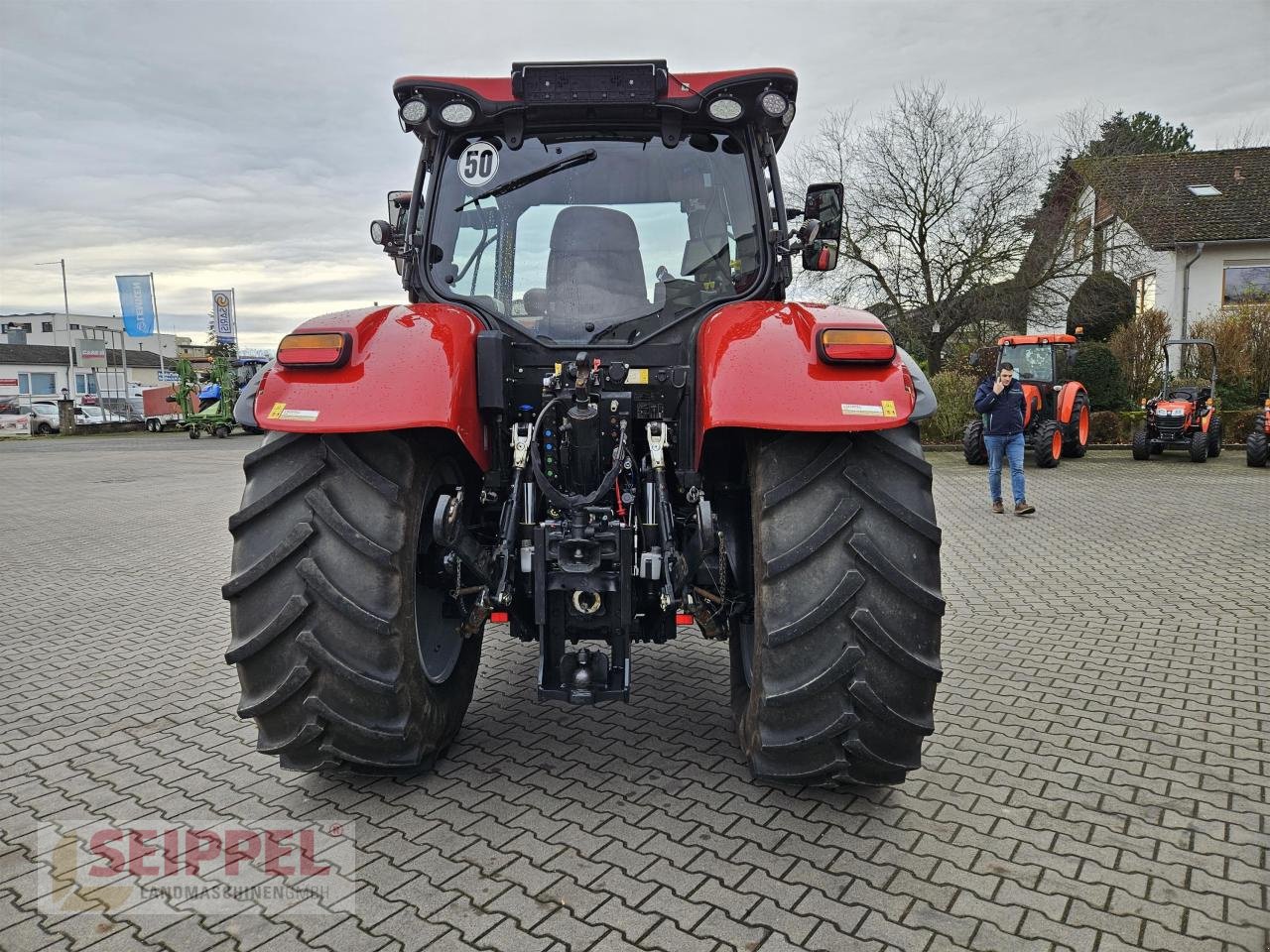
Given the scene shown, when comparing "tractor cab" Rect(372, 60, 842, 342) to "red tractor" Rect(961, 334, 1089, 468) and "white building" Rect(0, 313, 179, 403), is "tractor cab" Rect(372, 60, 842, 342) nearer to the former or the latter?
"red tractor" Rect(961, 334, 1089, 468)

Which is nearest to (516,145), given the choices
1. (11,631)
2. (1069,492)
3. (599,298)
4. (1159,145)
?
(599,298)

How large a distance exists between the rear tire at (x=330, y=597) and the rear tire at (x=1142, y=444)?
1650 cm

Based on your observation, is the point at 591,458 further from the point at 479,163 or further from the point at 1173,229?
→ the point at 1173,229

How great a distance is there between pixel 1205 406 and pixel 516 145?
1586 centimetres

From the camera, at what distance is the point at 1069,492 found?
40.3 feet

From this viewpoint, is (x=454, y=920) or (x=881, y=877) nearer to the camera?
(x=454, y=920)

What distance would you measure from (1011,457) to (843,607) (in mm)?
8418

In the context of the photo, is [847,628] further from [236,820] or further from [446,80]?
[446,80]

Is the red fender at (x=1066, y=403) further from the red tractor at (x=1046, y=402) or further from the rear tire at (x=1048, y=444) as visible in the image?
the rear tire at (x=1048, y=444)

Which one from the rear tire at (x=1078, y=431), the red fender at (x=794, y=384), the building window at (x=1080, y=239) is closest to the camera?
the red fender at (x=794, y=384)

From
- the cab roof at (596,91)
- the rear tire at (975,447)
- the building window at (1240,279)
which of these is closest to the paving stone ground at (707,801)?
the cab roof at (596,91)

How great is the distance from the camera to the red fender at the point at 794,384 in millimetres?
2768

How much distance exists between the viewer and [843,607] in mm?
2799

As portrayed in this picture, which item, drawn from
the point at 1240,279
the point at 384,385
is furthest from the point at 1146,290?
the point at 384,385
